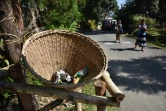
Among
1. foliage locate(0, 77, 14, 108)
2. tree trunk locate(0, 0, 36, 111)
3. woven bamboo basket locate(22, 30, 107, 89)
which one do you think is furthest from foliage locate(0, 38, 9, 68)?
woven bamboo basket locate(22, 30, 107, 89)

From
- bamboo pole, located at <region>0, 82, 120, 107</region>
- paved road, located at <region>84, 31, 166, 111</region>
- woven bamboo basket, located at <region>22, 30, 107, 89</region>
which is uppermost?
woven bamboo basket, located at <region>22, 30, 107, 89</region>

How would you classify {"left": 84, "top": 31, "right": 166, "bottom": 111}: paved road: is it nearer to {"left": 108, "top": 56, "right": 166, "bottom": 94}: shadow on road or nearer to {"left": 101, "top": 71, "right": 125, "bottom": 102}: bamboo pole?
{"left": 108, "top": 56, "right": 166, "bottom": 94}: shadow on road

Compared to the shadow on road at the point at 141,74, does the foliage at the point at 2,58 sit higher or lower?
higher

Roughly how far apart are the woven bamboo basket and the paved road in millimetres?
2448

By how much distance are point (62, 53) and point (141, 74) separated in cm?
457

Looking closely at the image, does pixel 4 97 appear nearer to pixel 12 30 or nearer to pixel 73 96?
pixel 12 30

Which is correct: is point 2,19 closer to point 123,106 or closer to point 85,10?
point 123,106

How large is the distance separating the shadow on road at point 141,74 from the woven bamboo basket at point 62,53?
10.8 ft

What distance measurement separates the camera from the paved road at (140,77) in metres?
5.48

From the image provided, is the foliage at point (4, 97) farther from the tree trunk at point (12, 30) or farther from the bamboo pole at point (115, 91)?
the bamboo pole at point (115, 91)

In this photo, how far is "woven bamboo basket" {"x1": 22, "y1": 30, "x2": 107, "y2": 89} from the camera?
10.3 feet

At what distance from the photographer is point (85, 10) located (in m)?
28.7

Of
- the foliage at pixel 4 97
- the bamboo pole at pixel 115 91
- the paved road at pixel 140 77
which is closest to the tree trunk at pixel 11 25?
the foliage at pixel 4 97

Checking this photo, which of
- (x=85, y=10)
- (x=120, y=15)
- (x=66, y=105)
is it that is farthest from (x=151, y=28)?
(x=66, y=105)
